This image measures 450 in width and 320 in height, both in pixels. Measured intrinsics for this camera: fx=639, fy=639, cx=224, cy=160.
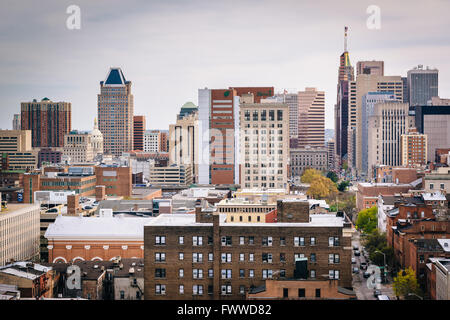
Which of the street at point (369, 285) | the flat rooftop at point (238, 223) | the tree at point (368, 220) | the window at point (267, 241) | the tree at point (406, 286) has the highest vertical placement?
the flat rooftop at point (238, 223)

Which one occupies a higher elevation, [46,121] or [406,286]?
[46,121]

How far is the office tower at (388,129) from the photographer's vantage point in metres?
64.8

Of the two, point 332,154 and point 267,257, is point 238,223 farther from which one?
point 332,154

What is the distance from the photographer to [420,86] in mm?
87188

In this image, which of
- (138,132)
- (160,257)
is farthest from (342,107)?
(160,257)

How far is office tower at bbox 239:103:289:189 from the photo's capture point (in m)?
40.3

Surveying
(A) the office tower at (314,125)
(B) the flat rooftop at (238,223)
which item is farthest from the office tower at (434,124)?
(B) the flat rooftop at (238,223)

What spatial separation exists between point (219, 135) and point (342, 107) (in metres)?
55.2

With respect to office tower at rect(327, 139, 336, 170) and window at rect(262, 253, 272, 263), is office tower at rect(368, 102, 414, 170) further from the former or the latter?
window at rect(262, 253, 272, 263)

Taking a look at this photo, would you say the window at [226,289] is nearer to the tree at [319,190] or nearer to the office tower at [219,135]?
the tree at [319,190]

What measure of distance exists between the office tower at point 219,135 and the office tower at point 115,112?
45.2 m

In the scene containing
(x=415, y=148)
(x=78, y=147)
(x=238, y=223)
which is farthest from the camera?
(x=78, y=147)
